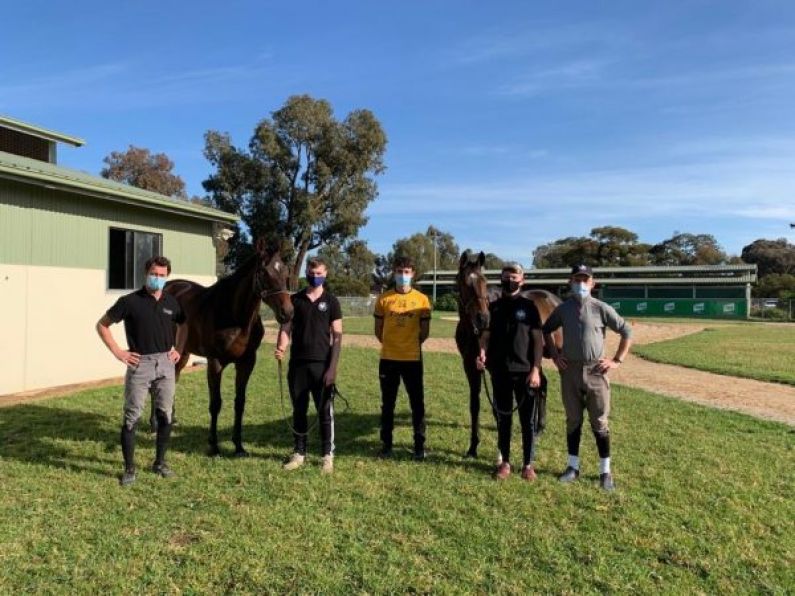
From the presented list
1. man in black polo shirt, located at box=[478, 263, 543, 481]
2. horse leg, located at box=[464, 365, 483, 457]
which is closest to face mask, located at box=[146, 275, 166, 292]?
man in black polo shirt, located at box=[478, 263, 543, 481]

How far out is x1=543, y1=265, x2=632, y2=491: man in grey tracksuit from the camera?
4.90 metres

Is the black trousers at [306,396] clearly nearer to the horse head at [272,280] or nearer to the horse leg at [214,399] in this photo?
the horse head at [272,280]

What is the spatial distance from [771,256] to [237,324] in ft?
310

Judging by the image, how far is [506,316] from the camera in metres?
5.25

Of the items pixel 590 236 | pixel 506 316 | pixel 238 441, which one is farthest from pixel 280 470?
pixel 590 236

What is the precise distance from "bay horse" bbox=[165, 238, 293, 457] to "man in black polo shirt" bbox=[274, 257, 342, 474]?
0.32m

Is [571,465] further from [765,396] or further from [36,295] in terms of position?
[36,295]

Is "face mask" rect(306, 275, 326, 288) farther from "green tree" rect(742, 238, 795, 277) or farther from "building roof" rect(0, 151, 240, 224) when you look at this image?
"green tree" rect(742, 238, 795, 277)

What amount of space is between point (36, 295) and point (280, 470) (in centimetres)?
682

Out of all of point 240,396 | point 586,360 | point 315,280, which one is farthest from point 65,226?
point 586,360

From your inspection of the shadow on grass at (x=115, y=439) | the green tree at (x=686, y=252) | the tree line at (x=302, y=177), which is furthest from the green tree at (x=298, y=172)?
the green tree at (x=686, y=252)

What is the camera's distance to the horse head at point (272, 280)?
5266 mm

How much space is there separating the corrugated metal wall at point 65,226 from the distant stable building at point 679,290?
40.9 metres

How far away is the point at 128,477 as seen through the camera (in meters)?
4.90
